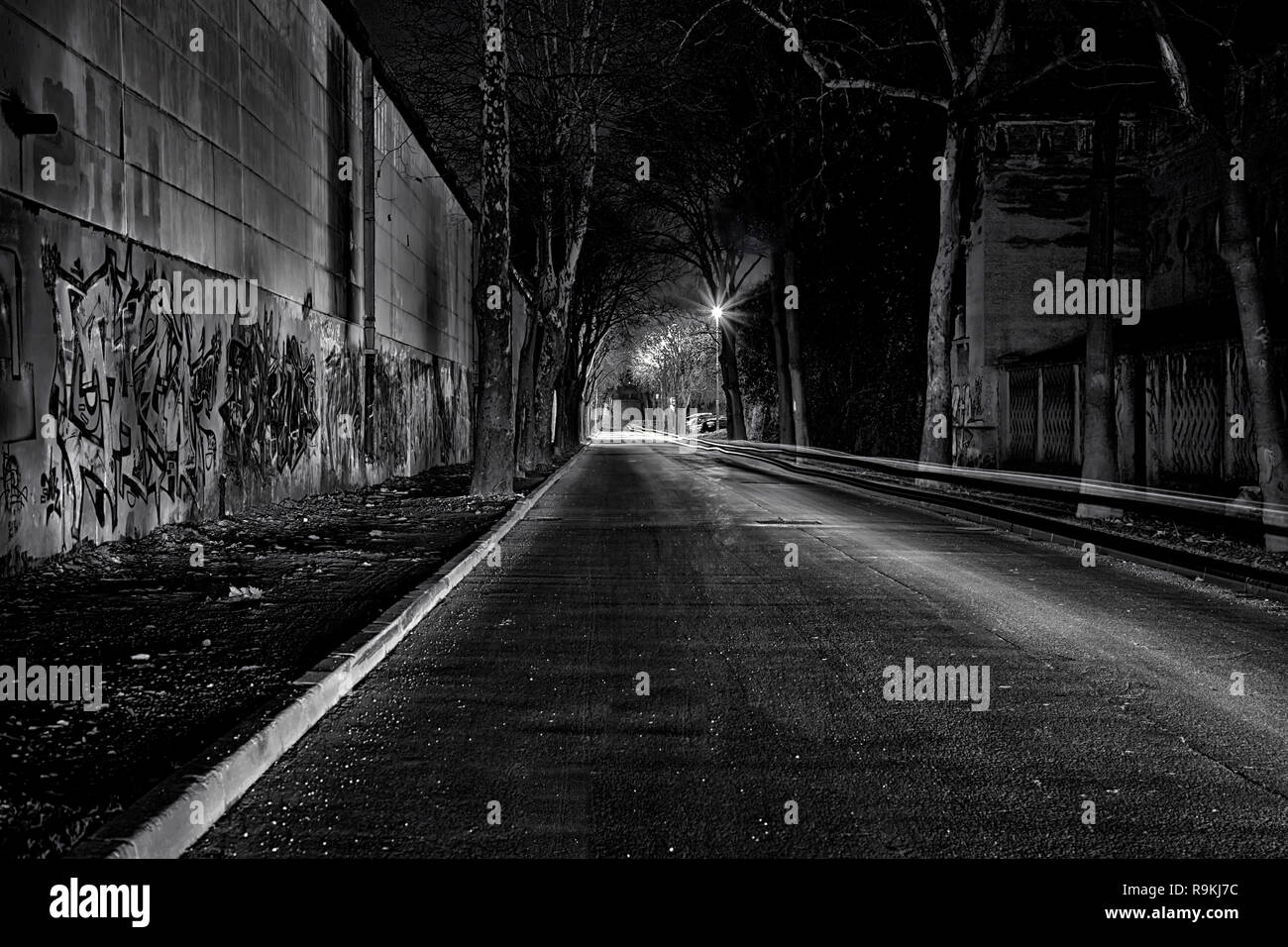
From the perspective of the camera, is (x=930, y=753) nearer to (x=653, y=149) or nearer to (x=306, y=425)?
(x=306, y=425)

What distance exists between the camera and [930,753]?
4.84 m

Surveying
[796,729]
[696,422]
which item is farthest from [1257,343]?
[696,422]

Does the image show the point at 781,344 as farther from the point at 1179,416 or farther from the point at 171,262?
the point at 171,262

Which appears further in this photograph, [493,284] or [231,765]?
[493,284]

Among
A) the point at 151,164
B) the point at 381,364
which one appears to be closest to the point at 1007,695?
the point at 151,164

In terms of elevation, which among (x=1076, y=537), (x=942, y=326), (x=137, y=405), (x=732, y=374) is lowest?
(x=1076, y=537)

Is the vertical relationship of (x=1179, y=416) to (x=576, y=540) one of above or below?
above

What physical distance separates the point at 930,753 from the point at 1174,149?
87.1 ft

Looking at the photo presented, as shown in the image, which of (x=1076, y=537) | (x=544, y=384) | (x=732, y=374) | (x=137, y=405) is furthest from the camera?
(x=732, y=374)

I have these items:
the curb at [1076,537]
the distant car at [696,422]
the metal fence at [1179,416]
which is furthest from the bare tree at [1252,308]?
the distant car at [696,422]

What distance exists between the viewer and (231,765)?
13.8ft

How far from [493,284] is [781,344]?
21.6m

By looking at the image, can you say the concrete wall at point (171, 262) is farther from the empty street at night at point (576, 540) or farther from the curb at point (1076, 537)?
the curb at point (1076, 537)
